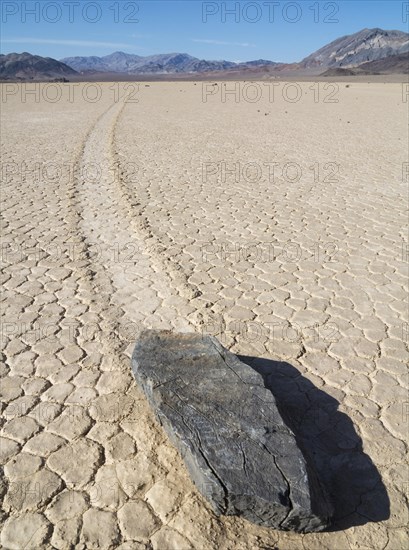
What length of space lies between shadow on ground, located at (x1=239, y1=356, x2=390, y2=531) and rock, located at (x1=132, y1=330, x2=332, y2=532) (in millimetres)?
162

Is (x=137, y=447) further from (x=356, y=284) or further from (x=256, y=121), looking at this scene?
(x=256, y=121)

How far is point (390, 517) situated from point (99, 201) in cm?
586

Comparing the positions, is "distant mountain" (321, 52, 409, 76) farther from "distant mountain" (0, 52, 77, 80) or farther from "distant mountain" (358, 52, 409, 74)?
"distant mountain" (0, 52, 77, 80)

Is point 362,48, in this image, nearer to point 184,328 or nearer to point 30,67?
point 30,67

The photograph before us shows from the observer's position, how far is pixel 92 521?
2.20 meters

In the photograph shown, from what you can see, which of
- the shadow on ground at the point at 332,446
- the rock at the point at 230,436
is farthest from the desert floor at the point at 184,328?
the rock at the point at 230,436

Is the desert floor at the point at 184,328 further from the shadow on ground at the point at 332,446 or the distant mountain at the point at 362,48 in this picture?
the distant mountain at the point at 362,48

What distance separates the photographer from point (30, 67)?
12319 centimetres

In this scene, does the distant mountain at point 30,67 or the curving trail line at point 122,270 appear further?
the distant mountain at point 30,67

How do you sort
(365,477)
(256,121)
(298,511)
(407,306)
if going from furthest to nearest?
(256,121) → (407,306) → (365,477) → (298,511)

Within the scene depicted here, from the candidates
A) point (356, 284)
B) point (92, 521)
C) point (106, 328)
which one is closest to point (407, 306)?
point (356, 284)

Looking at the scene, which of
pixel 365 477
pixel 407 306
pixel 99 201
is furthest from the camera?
pixel 99 201

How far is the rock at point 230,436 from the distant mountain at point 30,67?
406 ft

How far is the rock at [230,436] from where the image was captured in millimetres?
2088
